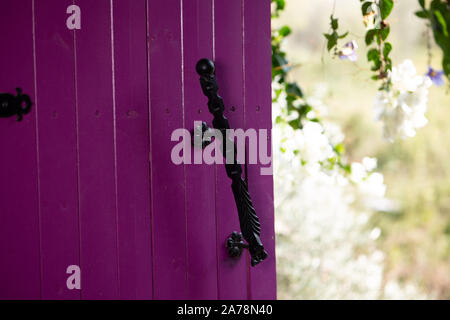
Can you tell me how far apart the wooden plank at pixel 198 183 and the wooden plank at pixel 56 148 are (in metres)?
0.22

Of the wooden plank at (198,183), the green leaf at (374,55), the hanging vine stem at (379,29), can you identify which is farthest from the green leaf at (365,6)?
the wooden plank at (198,183)

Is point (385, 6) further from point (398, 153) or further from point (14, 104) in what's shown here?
point (398, 153)

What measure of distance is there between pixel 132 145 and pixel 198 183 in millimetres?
154

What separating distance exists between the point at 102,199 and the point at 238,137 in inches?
11.8

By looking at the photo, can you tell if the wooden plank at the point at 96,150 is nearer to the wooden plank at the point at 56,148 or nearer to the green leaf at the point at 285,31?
the wooden plank at the point at 56,148

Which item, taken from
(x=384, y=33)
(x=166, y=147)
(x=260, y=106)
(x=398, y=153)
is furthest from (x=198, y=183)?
(x=398, y=153)

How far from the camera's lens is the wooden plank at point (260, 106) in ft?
3.29

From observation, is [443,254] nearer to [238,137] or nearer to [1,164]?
[238,137]

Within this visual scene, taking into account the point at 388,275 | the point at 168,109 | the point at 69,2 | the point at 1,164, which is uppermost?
the point at 69,2

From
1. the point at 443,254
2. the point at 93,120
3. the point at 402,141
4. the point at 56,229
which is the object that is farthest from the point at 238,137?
the point at 402,141

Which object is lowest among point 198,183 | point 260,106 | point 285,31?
point 198,183

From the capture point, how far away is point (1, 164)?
92 centimetres

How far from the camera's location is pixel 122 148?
956 millimetres

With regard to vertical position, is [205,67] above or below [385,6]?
below
